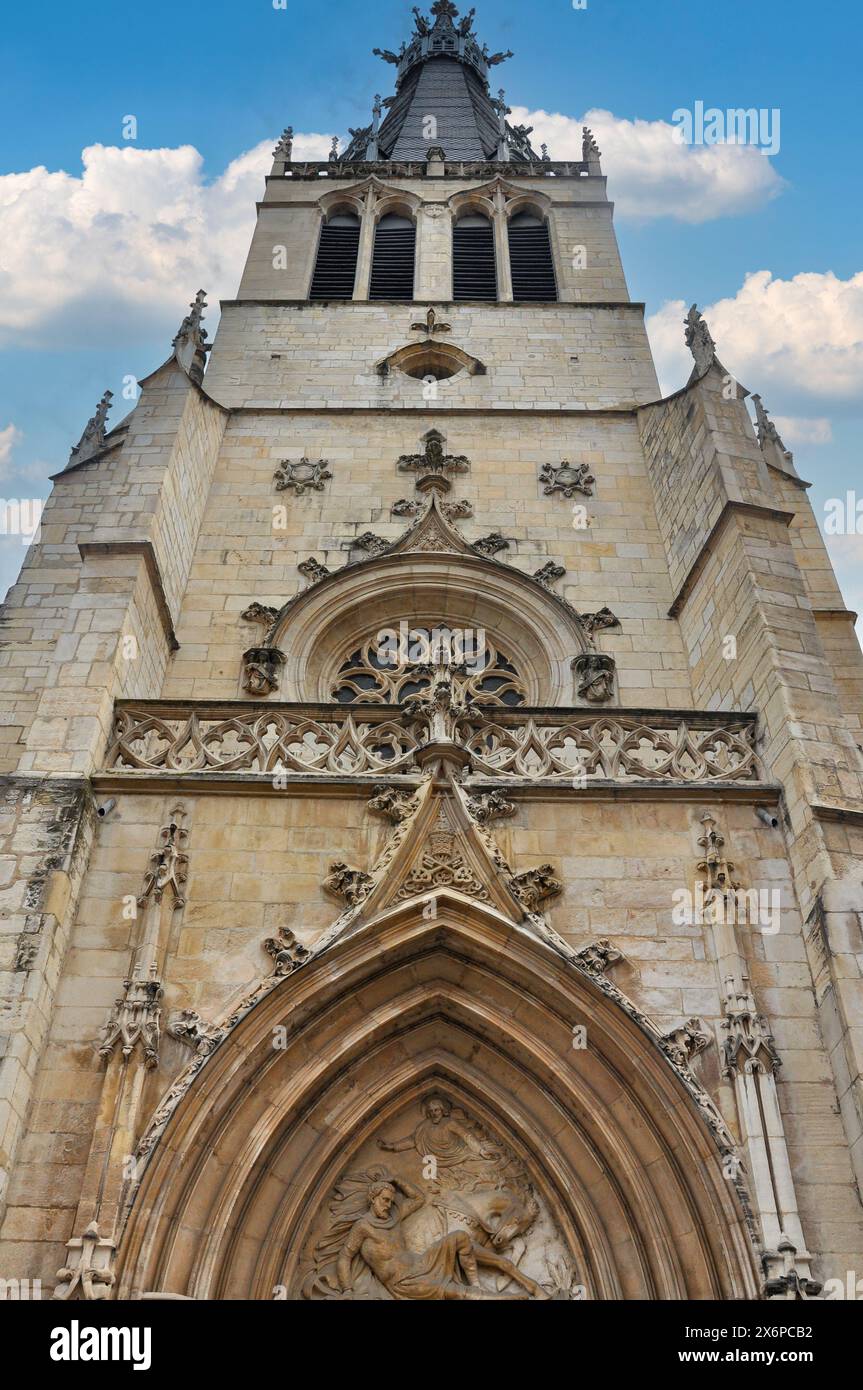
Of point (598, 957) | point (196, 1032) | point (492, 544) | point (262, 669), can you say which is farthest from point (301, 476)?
point (196, 1032)

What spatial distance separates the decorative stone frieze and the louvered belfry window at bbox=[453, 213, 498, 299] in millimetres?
6084

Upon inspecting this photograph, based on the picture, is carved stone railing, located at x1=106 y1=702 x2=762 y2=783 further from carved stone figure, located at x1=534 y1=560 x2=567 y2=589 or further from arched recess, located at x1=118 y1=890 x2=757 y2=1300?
carved stone figure, located at x1=534 y1=560 x2=567 y2=589

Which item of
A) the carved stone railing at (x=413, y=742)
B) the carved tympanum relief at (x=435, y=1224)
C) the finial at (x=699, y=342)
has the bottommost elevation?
the carved tympanum relief at (x=435, y=1224)

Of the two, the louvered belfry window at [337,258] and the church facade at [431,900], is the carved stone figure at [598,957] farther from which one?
the louvered belfry window at [337,258]

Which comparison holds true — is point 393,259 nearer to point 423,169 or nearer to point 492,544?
point 423,169

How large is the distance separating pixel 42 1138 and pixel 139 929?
4.93ft

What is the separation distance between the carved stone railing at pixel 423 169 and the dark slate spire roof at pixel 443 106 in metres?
4.99

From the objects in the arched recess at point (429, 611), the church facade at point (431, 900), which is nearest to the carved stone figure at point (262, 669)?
the church facade at point (431, 900)

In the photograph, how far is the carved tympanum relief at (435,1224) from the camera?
302 inches

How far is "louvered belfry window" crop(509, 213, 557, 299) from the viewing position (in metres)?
19.8

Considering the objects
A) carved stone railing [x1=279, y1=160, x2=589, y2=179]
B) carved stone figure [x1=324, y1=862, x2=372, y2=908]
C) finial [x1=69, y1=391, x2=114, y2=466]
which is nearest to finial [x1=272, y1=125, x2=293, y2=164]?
carved stone railing [x1=279, y1=160, x2=589, y2=179]

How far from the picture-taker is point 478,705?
10188mm

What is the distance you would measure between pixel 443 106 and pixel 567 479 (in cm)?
2441

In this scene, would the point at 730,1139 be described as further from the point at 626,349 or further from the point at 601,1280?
the point at 626,349
